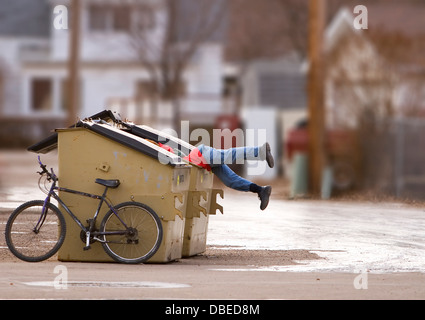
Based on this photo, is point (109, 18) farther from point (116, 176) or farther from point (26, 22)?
point (116, 176)

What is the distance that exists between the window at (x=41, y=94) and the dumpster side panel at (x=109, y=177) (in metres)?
40.9

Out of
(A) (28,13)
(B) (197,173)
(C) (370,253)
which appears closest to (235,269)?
(B) (197,173)

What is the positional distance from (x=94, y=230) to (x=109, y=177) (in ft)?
1.82

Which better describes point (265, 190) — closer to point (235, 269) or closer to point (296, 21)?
point (235, 269)

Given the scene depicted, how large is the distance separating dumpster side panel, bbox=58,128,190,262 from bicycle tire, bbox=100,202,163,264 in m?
0.10

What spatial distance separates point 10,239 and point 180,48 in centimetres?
3435

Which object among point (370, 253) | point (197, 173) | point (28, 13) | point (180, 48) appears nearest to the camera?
point (197, 173)

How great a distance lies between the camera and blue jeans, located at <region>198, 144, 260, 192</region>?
11.2 metres

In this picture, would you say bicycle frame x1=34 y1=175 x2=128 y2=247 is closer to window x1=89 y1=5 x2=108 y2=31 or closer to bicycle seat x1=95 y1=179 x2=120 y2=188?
bicycle seat x1=95 y1=179 x2=120 y2=188

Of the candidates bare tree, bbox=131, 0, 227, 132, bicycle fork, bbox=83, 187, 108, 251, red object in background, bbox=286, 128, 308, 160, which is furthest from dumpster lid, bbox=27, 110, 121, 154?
bare tree, bbox=131, 0, 227, 132

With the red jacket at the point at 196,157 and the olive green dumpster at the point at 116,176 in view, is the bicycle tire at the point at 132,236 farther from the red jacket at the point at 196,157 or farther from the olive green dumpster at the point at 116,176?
the red jacket at the point at 196,157

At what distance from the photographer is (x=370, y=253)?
39.4ft

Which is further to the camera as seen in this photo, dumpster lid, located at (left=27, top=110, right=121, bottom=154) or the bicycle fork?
dumpster lid, located at (left=27, top=110, right=121, bottom=154)

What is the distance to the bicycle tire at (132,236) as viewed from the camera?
10.6m
